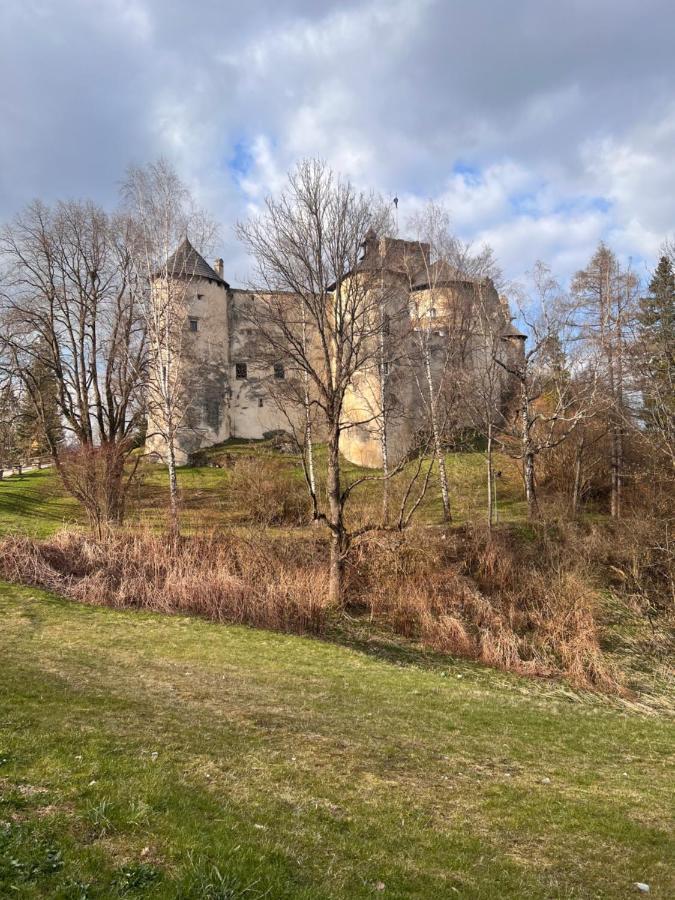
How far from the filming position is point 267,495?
23469 mm

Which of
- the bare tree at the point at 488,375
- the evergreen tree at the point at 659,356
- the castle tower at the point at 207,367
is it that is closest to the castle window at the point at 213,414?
the castle tower at the point at 207,367

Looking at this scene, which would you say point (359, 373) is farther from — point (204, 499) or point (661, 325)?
point (661, 325)

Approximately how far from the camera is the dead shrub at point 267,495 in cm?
2305

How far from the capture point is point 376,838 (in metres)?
4.34

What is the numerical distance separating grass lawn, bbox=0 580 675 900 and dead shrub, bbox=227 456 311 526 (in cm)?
1294

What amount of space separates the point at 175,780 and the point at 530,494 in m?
19.3

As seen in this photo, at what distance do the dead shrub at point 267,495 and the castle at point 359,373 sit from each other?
294cm

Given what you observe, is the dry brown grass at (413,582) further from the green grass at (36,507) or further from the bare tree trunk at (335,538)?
the green grass at (36,507)

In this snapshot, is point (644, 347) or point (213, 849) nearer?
point (213, 849)

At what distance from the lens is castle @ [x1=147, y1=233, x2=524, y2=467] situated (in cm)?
2408

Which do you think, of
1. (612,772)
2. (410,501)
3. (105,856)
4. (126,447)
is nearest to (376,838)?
(105,856)

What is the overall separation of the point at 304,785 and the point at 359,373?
26572 millimetres

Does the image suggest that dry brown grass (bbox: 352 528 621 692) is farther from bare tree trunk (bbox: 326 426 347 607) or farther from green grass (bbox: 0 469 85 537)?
green grass (bbox: 0 469 85 537)

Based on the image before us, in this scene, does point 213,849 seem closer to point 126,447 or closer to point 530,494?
point 126,447
